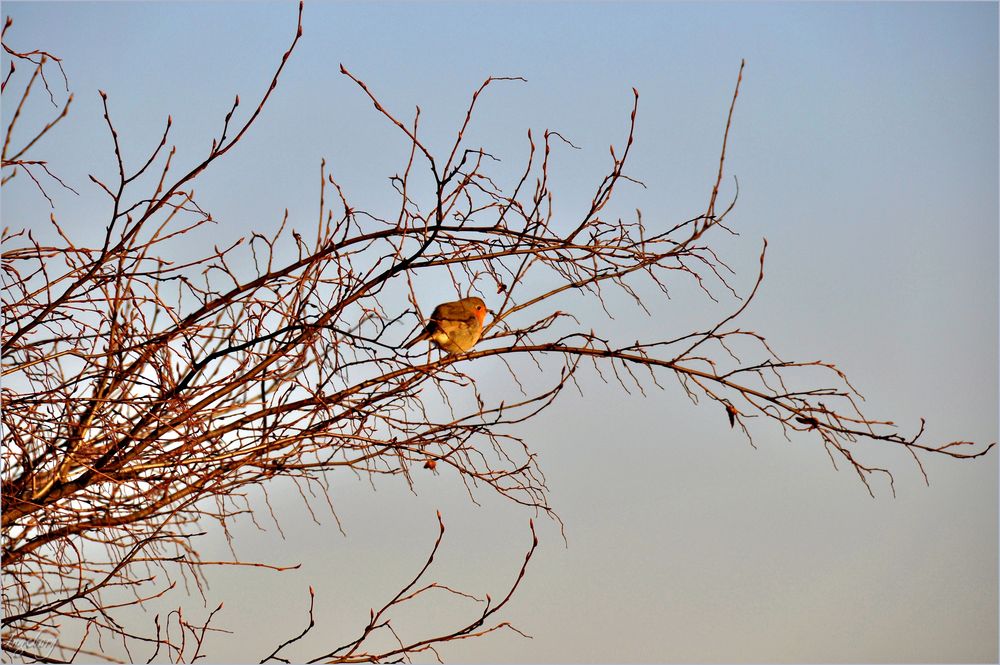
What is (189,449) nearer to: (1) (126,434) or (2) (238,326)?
(1) (126,434)

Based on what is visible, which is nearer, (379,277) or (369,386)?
(379,277)

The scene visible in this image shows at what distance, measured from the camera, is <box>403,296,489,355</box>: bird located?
186 centimetres

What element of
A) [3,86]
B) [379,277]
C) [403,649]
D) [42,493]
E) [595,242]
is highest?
[3,86]

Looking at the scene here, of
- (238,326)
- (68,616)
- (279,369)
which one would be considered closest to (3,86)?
(238,326)

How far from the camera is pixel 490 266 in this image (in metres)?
1.54

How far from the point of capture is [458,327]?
1.87m

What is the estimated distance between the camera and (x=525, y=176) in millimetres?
1533

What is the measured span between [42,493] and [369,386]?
2.05ft

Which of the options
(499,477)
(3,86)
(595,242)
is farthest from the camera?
(499,477)

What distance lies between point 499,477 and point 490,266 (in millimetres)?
421

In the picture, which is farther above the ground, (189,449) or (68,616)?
(189,449)

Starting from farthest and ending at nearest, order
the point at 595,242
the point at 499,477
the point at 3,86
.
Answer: the point at 499,477, the point at 595,242, the point at 3,86

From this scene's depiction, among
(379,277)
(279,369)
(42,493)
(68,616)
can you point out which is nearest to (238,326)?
(279,369)

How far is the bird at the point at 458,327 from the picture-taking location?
1.86 meters
